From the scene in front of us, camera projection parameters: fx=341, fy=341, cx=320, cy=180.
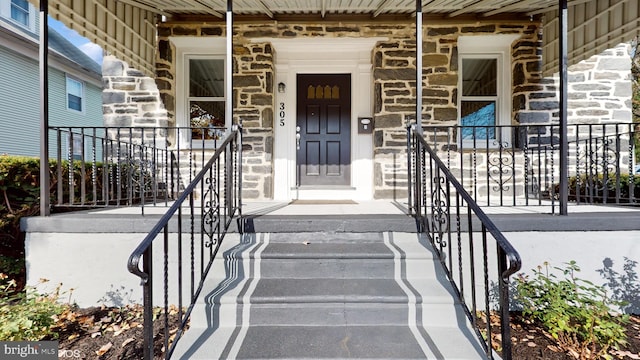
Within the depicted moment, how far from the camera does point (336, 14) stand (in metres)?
4.68

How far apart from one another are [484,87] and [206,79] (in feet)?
13.8

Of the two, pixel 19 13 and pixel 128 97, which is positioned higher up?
pixel 19 13

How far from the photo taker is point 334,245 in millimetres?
2707

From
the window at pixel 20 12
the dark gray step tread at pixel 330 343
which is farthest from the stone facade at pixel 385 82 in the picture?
the window at pixel 20 12

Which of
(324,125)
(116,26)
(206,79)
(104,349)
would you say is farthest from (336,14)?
(104,349)

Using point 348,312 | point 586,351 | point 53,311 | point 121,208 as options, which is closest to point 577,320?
point 586,351

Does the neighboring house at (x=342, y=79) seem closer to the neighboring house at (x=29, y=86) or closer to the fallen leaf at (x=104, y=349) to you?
the fallen leaf at (x=104, y=349)

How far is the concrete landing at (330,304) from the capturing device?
1929 millimetres

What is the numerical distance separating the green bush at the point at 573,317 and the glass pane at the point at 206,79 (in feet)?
15.1

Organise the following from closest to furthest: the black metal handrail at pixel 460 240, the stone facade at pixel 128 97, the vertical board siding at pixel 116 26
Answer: the black metal handrail at pixel 460 240, the vertical board siding at pixel 116 26, the stone facade at pixel 128 97

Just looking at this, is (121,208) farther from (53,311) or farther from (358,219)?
(358,219)

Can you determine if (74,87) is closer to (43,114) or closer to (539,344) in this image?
(43,114)

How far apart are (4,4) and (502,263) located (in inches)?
487

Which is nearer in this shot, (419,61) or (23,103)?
(419,61)
